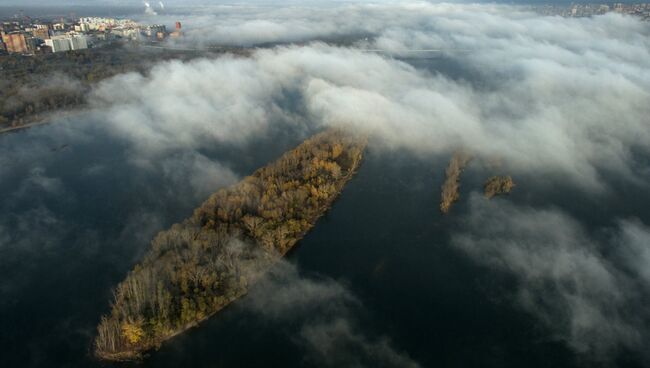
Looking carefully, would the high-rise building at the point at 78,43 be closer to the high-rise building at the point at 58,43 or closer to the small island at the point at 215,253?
the high-rise building at the point at 58,43

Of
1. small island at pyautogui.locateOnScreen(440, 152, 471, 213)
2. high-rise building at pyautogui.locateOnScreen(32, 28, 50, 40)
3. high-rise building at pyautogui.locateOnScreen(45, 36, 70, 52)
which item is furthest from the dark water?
high-rise building at pyautogui.locateOnScreen(32, 28, 50, 40)

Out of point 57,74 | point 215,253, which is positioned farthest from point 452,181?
point 57,74

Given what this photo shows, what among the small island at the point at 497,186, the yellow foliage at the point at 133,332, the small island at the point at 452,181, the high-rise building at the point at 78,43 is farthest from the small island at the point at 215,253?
the high-rise building at the point at 78,43

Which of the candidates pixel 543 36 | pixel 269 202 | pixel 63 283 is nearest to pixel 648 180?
pixel 269 202

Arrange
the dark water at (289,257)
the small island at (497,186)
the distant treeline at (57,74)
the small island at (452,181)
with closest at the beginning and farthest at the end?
the dark water at (289,257) → the small island at (452,181) → the small island at (497,186) → the distant treeline at (57,74)

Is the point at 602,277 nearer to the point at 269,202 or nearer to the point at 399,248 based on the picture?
the point at 399,248

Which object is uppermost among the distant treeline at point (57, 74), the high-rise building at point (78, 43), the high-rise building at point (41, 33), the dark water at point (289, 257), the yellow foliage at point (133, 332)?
the high-rise building at point (41, 33)
